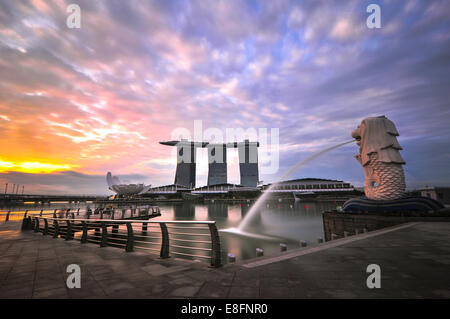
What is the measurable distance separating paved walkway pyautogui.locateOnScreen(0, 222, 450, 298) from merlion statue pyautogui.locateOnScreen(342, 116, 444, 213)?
12.9 metres

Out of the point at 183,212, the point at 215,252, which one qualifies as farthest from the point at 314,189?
the point at 215,252

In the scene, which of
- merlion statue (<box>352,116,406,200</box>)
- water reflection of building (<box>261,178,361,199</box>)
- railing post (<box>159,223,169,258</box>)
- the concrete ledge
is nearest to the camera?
railing post (<box>159,223,169,258</box>)

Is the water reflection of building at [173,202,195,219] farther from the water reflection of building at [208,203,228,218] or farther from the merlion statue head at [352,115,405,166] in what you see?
the merlion statue head at [352,115,405,166]

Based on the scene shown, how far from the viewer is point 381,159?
62.7 feet

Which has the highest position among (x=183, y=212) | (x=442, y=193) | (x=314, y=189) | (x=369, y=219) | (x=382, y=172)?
(x=314, y=189)

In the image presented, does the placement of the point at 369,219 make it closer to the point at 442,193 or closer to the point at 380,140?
the point at 380,140

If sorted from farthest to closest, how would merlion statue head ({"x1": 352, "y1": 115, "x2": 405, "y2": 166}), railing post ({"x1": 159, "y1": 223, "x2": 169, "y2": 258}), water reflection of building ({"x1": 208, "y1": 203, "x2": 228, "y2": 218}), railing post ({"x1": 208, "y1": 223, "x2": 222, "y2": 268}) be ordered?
water reflection of building ({"x1": 208, "y1": 203, "x2": 228, "y2": 218})
merlion statue head ({"x1": 352, "y1": 115, "x2": 405, "y2": 166})
railing post ({"x1": 159, "y1": 223, "x2": 169, "y2": 258})
railing post ({"x1": 208, "y1": 223, "x2": 222, "y2": 268})

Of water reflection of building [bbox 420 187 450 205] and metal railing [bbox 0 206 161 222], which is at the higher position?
water reflection of building [bbox 420 187 450 205]

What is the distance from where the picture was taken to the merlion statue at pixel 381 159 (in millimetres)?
18547

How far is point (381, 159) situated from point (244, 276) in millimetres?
20837

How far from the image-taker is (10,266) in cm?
596

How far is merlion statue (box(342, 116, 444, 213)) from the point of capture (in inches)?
684

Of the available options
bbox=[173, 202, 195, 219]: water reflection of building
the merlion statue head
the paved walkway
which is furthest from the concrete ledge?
bbox=[173, 202, 195, 219]: water reflection of building
